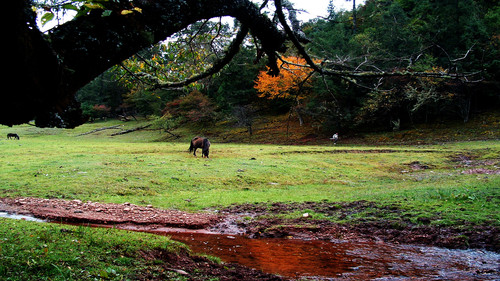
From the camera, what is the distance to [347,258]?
536 centimetres

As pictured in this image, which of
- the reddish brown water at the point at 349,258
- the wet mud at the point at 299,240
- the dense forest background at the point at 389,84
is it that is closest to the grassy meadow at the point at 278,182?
the wet mud at the point at 299,240

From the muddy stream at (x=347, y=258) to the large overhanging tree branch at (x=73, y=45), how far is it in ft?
10.8

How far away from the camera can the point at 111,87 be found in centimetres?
6000

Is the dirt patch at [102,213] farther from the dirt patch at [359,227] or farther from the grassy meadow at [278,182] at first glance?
the dirt patch at [359,227]

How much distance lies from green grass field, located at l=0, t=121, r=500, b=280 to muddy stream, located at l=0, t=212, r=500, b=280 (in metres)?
1.17

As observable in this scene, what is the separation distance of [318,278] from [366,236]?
2472 millimetres

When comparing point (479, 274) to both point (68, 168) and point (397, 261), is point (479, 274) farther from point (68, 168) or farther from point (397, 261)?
point (68, 168)

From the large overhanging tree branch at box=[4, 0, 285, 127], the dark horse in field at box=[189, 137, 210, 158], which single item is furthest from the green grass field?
the dark horse in field at box=[189, 137, 210, 158]

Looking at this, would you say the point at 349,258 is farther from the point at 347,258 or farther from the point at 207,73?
the point at 207,73

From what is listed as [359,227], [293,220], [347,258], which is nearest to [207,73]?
[347,258]

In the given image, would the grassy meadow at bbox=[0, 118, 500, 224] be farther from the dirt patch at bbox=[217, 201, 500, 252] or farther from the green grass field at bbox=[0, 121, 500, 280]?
the dirt patch at bbox=[217, 201, 500, 252]

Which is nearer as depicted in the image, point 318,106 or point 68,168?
point 68,168

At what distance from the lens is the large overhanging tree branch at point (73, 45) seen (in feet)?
7.03

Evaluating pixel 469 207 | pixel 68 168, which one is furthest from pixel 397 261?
pixel 68 168
